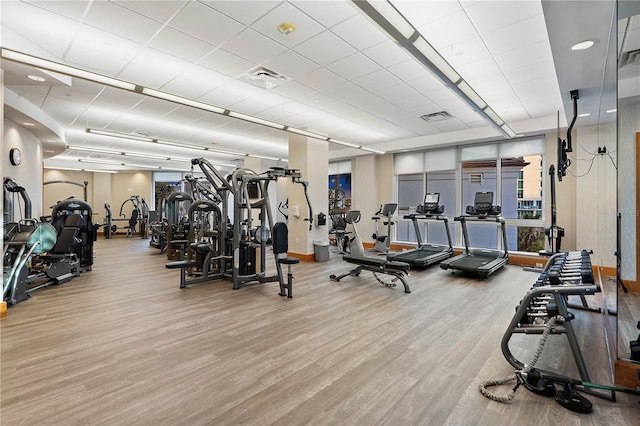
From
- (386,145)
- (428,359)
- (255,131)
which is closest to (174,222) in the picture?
(255,131)

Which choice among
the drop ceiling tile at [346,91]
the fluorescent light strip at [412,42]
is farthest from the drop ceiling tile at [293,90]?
the fluorescent light strip at [412,42]

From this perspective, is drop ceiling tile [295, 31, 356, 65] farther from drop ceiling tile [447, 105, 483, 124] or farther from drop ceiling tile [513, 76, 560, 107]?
drop ceiling tile [447, 105, 483, 124]

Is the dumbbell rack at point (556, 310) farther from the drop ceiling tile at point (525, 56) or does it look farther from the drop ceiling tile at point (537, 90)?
the drop ceiling tile at point (537, 90)

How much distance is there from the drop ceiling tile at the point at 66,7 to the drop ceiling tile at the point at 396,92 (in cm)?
378

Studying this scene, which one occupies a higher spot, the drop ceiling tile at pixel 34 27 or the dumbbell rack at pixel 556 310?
the drop ceiling tile at pixel 34 27

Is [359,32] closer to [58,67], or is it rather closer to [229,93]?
[229,93]

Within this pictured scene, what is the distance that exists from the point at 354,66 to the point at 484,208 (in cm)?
438

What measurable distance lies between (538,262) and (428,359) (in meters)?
5.61

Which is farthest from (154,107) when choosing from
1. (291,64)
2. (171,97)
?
(291,64)

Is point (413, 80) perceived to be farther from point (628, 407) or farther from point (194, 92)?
point (628, 407)

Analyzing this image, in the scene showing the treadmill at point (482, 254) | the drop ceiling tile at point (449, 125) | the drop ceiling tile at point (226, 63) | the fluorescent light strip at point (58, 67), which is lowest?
the treadmill at point (482, 254)

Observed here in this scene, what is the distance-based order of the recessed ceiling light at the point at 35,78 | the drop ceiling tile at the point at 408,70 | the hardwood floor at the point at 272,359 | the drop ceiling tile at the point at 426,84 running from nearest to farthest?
the hardwood floor at the point at 272,359
the drop ceiling tile at the point at 408,70
the recessed ceiling light at the point at 35,78
the drop ceiling tile at the point at 426,84

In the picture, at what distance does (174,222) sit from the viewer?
28.1ft

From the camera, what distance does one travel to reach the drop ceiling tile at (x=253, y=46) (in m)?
3.33
